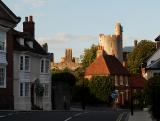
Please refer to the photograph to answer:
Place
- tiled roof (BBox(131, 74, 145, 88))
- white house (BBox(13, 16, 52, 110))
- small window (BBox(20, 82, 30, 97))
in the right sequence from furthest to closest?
tiled roof (BBox(131, 74, 145, 88))
small window (BBox(20, 82, 30, 97))
white house (BBox(13, 16, 52, 110))

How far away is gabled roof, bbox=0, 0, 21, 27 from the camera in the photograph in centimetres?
5431

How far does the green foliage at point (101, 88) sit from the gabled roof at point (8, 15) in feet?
129

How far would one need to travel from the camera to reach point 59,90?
72688 millimetres

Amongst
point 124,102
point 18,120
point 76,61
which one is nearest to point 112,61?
point 124,102

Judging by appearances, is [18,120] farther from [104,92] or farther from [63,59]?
[63,59]

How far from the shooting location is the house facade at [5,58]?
53447mm

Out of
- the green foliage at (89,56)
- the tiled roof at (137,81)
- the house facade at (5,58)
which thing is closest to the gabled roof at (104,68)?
the tiled roof at (137,81)

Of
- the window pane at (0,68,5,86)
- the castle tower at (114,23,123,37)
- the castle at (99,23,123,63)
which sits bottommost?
the window pane at (0,68,5,86)

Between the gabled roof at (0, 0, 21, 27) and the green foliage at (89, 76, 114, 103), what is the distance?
129 feet

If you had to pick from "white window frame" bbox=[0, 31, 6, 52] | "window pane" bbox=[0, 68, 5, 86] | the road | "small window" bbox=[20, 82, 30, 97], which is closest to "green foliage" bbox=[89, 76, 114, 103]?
"small window" bbox=[20, 82, 30, 97]

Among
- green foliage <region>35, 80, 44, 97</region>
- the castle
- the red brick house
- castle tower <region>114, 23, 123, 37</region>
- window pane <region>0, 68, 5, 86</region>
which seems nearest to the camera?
window pane <region>0, 68, 5, 86</region>

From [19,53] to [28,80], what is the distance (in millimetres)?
3505

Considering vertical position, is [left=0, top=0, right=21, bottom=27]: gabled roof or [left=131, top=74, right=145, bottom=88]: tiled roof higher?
[left=0, top=0, right=21, bottom=27]: gabled roof

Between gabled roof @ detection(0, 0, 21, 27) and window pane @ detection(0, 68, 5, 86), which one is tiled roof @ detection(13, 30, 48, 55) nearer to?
gabled roof @ detection(0, 0, 21, 27)
